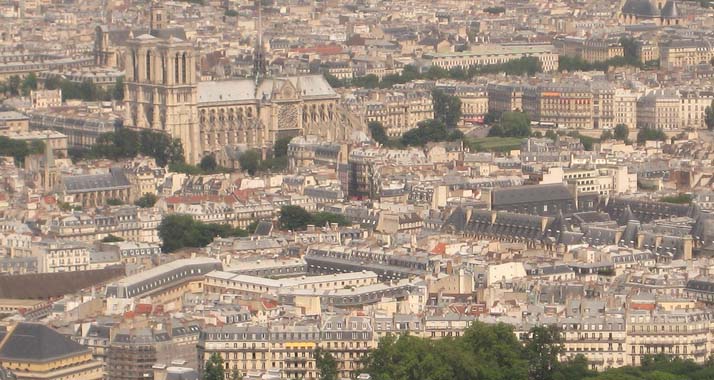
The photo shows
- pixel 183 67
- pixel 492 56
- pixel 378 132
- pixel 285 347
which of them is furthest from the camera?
pixel 492 56

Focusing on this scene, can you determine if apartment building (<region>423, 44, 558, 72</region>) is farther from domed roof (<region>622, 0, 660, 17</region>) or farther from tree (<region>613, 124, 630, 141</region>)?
tree (<region>613, 124, 630, 141</region>)

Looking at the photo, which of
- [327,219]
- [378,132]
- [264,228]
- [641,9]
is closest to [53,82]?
[378,132]

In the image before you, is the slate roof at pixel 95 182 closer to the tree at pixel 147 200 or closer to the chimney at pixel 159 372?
the tree at pixel 147 200

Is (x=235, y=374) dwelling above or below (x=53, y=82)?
above

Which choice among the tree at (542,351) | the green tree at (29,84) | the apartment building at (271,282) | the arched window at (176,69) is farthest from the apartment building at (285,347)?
the green tree at (29,84)

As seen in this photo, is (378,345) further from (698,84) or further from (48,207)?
(698,84)

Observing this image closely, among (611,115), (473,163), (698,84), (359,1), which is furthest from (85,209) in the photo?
(359,1)

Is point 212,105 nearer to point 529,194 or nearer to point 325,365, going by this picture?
point 529,194
